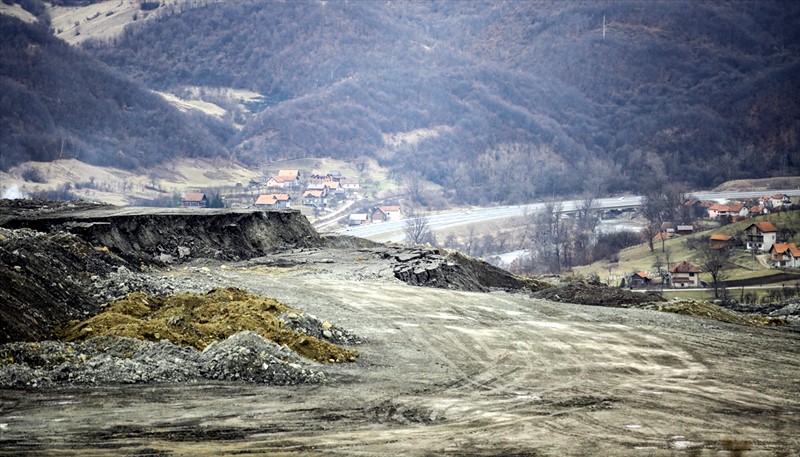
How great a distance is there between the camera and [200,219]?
43.2m

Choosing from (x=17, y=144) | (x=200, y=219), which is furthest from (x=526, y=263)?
(x=17, y=144)

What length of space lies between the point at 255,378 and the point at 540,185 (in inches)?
4945

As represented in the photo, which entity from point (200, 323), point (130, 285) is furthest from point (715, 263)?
point (200, 323)

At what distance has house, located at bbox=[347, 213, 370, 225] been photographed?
358 feet

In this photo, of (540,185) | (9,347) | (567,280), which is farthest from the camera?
(540,185)

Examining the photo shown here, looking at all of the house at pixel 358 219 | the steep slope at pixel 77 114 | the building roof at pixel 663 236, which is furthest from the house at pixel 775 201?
the steep slope at pixel 77 114

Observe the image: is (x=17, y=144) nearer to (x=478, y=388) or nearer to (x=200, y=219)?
(x=200, y=219)

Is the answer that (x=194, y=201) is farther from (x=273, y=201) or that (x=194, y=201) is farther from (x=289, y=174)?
(x=289, y=174)

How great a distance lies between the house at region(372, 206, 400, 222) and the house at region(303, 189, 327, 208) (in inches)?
283

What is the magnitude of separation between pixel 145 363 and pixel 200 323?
3.42 m

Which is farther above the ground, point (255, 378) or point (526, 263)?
point (255, 378)

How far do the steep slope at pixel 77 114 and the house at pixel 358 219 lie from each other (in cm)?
3004

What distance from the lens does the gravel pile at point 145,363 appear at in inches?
749

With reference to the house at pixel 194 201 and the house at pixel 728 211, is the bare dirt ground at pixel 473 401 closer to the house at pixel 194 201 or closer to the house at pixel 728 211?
the house at pixel 194 201
